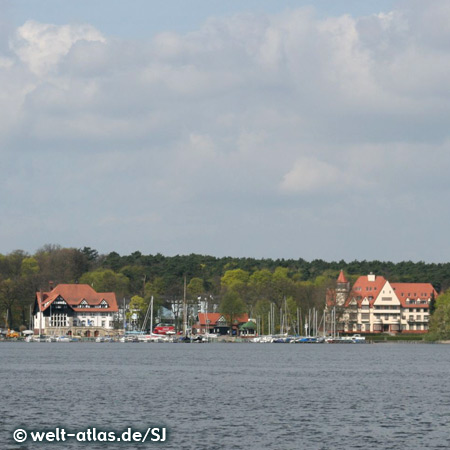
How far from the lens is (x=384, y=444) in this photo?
4191cm

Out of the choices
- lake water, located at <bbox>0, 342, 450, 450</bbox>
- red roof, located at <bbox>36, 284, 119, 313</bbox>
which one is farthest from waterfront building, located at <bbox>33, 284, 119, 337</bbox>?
lake water, located at <bbox>0, 342, 450, 450</bbox>

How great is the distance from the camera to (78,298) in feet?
647

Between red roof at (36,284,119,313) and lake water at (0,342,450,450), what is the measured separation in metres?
103

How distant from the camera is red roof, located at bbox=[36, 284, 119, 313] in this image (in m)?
196

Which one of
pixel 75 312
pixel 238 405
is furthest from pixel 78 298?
pixel 238 405

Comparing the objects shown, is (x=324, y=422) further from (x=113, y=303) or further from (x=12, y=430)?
(x=113, y=303)

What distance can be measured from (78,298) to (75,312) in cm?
298

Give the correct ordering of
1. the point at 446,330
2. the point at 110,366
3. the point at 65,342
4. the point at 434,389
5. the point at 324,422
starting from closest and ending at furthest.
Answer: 1. the point at 324,422
2. the point at 434,389
3. the point at 110,366
4. the point at 446,330
5. the point at 65,342

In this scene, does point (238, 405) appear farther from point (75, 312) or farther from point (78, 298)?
point (75, 312)

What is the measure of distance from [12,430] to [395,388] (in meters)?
34.0

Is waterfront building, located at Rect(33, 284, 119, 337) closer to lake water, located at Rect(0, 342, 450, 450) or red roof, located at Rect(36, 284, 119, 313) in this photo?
red roof, located at Rect(36, 284, 119, 313)

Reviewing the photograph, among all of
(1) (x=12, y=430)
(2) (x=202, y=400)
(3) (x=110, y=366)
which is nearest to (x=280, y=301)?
(3) (x=110, y=366)

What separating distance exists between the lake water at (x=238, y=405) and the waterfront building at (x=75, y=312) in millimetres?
102882

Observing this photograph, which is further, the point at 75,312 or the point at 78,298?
the point at 75,312
